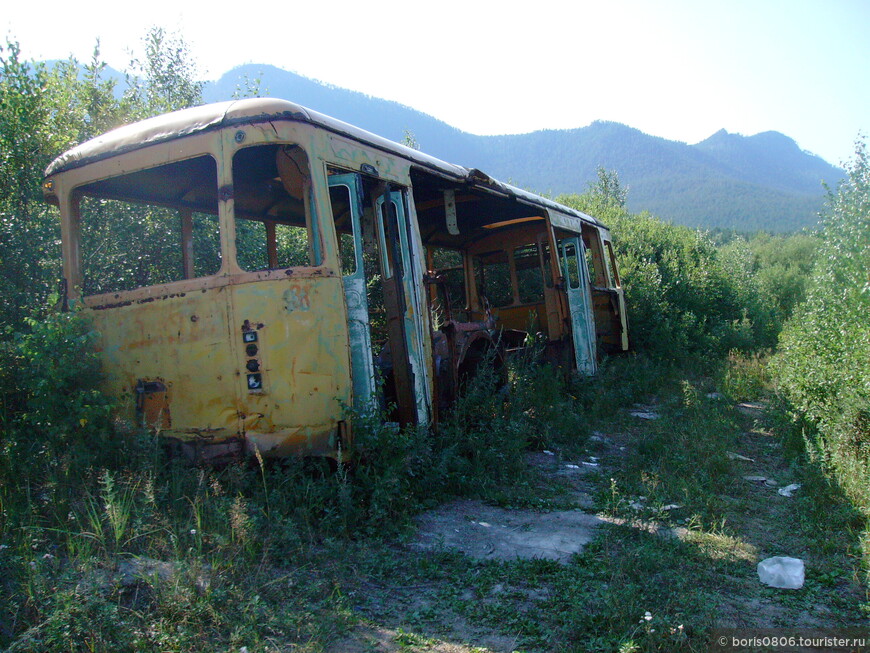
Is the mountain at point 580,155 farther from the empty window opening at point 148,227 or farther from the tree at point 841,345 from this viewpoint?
the empty window opening at point 148,227

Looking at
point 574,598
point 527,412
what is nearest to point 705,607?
point 574,598

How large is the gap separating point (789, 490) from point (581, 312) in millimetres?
4248

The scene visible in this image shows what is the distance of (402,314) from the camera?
16.1ft

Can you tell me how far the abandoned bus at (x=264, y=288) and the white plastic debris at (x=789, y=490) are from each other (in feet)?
9.29

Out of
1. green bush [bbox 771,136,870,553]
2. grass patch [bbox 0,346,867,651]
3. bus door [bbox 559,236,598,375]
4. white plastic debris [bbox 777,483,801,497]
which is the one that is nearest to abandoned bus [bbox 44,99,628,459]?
grass patch [bbox 0,346,867,651]

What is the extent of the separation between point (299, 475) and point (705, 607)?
7.96 ft

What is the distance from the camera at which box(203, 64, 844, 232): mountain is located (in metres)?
137

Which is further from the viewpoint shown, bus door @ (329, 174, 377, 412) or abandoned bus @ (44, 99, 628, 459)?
bus door @ (329, 174, 377, 412)

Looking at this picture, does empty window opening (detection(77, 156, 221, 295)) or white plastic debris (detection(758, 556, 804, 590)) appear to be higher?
empty window opening (detection(77, 156, 221, 295))

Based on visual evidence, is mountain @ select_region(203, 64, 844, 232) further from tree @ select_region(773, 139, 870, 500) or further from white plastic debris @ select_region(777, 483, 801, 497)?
white plastic debris @ select_region(777, 483, 801, 497)

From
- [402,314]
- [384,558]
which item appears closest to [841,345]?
[402,314]

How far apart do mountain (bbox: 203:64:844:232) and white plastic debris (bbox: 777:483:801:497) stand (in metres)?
128

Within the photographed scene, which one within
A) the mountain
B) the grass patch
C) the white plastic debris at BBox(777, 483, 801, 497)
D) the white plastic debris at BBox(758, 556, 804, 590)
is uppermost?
the mountain

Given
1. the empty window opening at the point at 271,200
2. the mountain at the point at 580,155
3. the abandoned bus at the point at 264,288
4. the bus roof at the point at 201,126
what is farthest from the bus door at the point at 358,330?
the mountain at the point at 580,155
